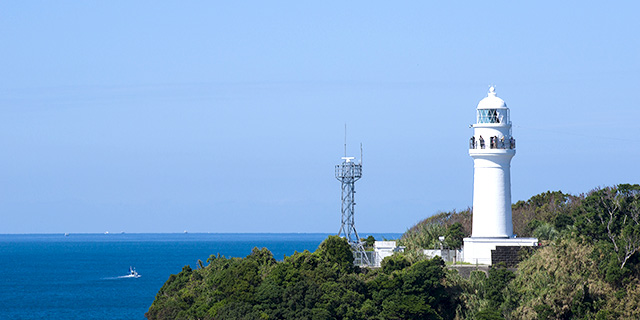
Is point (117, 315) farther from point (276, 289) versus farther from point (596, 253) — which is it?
point (596, 253)

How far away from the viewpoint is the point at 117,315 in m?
86.8

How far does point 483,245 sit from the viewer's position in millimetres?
49844

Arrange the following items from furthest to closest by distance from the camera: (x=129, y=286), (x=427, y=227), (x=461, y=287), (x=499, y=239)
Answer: (x=129, y=286), (x=427, y=227), (x=499, y=239), (x=461, y=287)

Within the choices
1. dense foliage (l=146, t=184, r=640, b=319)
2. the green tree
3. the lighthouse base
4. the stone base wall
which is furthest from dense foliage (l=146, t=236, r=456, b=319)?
the green tree

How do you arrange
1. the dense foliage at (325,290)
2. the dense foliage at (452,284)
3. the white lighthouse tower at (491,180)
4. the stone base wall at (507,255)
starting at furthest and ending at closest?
1. the white lighthouse tower at (491,180)
2. the stone base wall at (507,255)
3. the dense foliage at (325,290)
4. the dense foliage at (452,284)

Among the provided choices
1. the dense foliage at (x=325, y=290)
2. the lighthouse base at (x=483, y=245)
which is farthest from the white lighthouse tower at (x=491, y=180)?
the dense foliage at (x=325, y=290)

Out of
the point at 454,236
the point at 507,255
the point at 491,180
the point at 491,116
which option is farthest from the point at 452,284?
the point at 491,116

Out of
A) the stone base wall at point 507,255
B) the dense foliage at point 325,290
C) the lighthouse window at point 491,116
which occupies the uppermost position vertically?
the lighthouse window at point 491,116

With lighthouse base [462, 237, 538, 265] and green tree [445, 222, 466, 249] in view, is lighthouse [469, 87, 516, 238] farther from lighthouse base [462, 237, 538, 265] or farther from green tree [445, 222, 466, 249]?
green tree [445, 222, 466, 249]

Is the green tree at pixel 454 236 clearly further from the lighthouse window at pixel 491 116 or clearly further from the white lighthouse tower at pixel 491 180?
the lighthouse window at pixel 491 116

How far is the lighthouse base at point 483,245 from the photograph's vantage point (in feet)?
160

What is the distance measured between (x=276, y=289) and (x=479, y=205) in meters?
12.5

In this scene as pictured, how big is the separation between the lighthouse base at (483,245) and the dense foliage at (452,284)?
1962mm

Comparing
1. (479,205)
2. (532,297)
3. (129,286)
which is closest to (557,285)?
(532,297)
